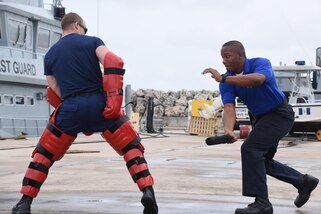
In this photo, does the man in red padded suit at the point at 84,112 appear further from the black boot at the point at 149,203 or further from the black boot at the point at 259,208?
the black boot at the point at 259,208

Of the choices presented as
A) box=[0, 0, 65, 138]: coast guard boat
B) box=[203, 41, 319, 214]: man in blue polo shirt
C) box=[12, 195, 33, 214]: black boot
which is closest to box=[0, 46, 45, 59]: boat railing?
box=[0, 0, 65, 138]: coast guard boat

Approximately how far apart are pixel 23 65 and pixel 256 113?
2310 cm

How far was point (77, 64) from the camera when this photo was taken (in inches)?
232

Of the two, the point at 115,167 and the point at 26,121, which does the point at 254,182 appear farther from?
the point at 26,121

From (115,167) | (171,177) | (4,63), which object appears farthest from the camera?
(4,63)

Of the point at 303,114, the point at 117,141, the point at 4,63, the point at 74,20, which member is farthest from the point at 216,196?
the point at 4,63

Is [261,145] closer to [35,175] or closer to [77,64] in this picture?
[77,64]

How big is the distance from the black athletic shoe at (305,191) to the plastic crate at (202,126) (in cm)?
2172

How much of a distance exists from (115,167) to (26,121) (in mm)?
A: 17646

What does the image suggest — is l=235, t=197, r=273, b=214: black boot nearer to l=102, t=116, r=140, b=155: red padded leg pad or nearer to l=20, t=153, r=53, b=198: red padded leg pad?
l=102, t=116, r=140, b=155: red padded leg pad

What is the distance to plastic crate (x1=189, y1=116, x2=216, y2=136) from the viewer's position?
28312 millimetres

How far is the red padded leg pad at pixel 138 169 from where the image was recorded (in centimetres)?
573

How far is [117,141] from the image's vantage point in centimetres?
584

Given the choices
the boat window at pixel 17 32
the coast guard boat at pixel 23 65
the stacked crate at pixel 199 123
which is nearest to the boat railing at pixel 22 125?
the coast guard boat at pixel 23 65
